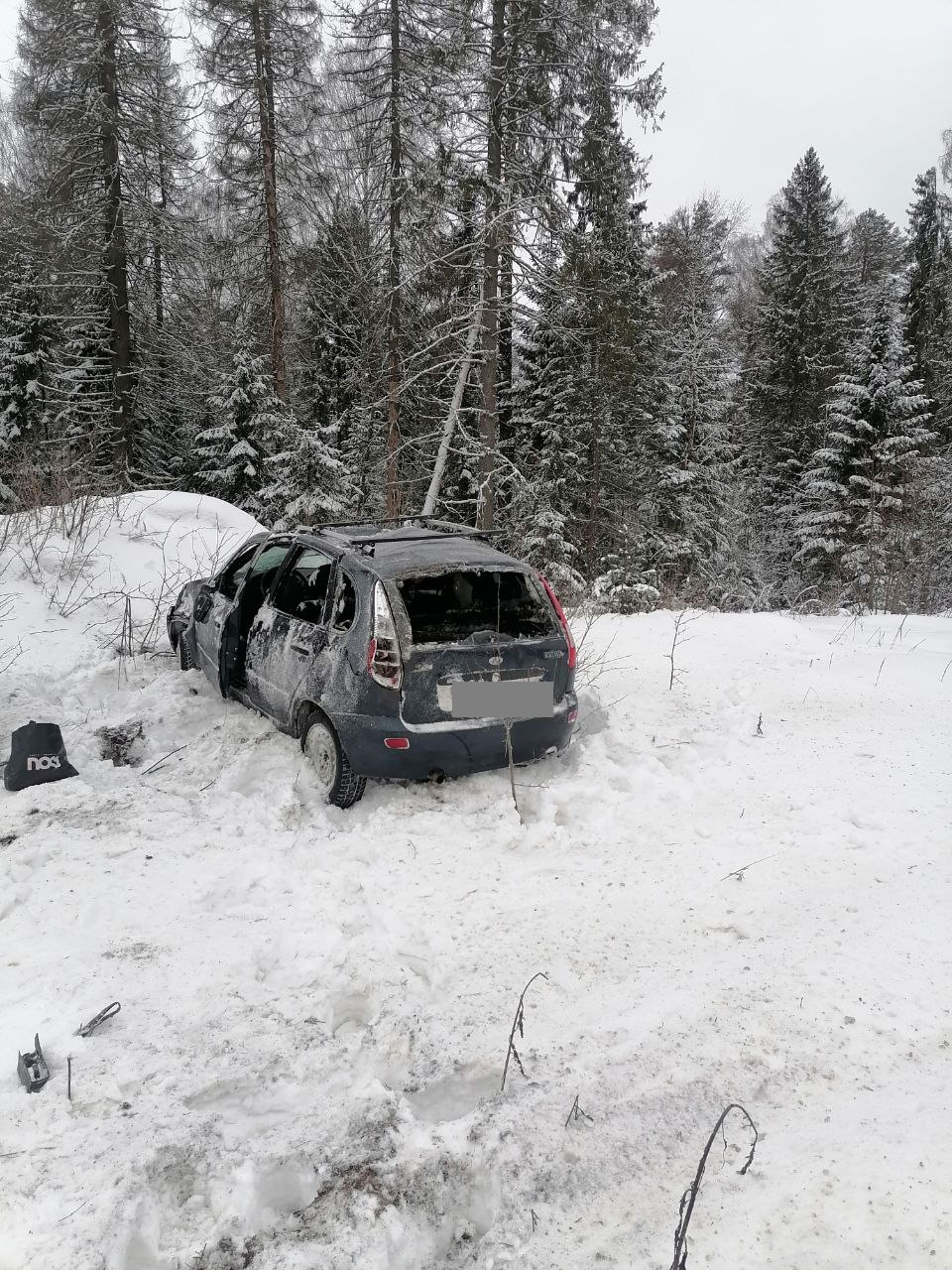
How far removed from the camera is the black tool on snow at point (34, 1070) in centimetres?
235

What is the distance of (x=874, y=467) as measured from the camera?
2275 cm

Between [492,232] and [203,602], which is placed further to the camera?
[492,232]

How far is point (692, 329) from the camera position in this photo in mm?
21672

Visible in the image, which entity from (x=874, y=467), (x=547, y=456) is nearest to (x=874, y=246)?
(x=874, y=467)

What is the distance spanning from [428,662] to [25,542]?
20.6 ft

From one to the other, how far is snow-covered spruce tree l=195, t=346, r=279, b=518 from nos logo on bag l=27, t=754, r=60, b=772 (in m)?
16.7

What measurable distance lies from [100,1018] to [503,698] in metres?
2.55

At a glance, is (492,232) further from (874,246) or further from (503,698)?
(874,246)

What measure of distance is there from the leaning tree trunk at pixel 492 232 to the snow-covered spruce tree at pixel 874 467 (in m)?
13.4

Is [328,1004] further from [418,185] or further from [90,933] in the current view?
[418,185]

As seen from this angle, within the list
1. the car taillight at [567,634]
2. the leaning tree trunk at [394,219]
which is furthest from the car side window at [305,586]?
the leaning tree trunk at [394,219]

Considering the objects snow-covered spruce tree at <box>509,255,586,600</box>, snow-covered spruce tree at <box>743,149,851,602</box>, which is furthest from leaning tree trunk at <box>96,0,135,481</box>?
snow-covered spruce tree at <box>743,149,851,602</box>

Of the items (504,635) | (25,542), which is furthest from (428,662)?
(25,542)

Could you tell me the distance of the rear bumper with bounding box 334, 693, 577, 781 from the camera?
4.21 meters
